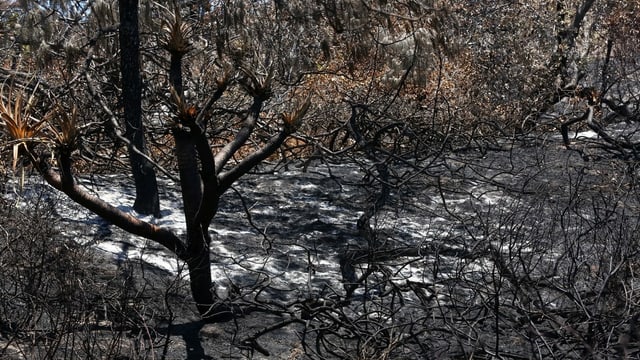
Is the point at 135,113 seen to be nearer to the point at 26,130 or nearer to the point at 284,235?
the point at 284,235

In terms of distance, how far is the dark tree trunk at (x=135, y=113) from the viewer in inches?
301

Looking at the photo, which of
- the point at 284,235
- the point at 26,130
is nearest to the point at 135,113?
the point at 284,235

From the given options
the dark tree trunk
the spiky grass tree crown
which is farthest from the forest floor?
the spiky grass tree crown

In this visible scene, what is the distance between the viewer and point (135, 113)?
7742 millimetres

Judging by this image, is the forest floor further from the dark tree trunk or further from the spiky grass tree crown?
the spiky grass tree crown

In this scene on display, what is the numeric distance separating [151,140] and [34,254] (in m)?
3.50

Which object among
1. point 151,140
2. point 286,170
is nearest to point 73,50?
point 151,140

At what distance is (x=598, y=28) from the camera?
15.5 meters

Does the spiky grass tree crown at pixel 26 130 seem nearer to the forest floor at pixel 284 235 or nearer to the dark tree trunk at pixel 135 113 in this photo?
the forest floor at pixel 284 235

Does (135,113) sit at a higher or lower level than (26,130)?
higher

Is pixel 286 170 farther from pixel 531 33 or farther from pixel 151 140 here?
pixel 531 33

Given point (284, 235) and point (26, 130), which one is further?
point (284, 235)

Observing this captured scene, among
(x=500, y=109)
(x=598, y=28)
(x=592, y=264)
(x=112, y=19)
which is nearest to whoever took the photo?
(x=592, y=264)

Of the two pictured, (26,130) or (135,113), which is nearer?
(26,130)
